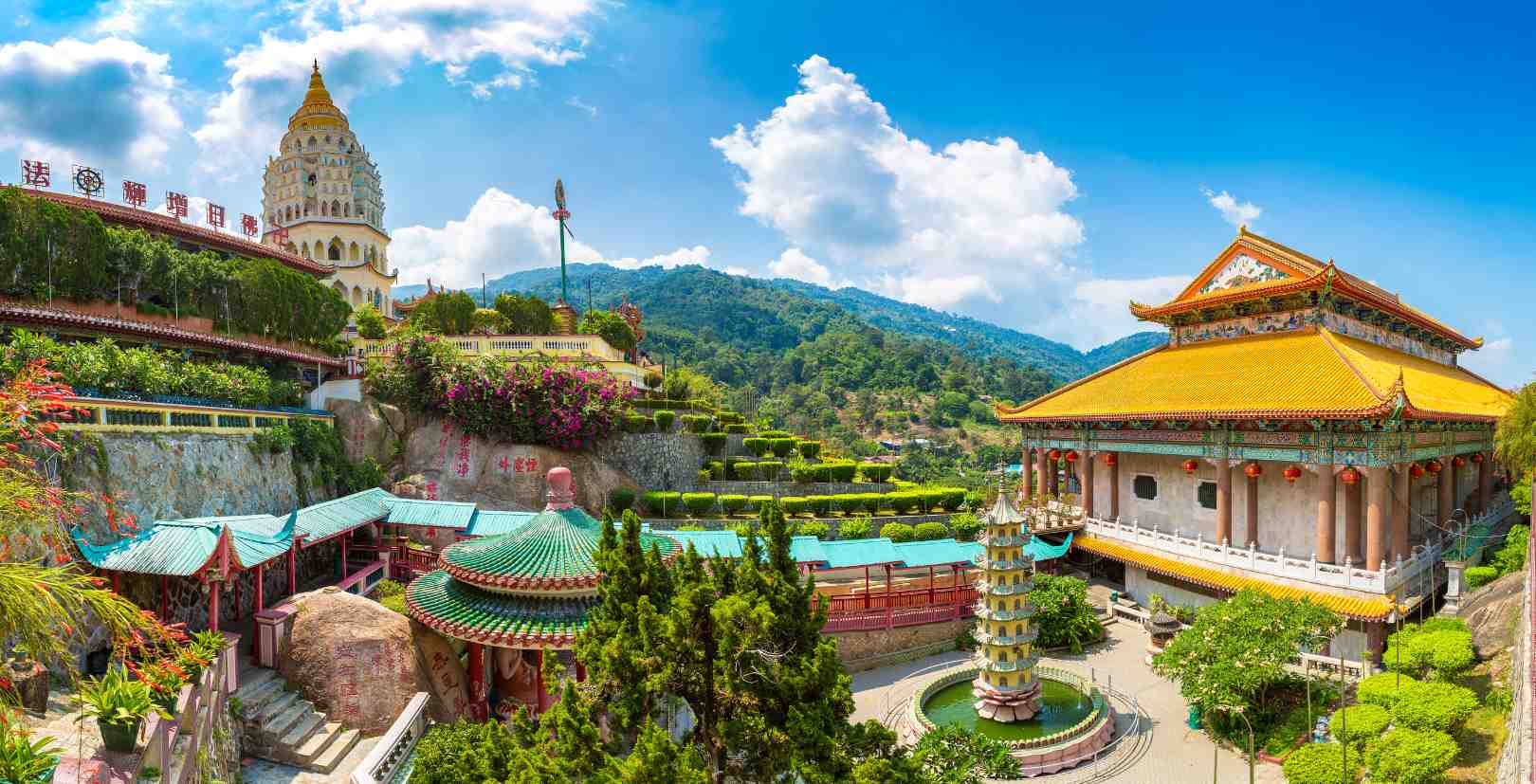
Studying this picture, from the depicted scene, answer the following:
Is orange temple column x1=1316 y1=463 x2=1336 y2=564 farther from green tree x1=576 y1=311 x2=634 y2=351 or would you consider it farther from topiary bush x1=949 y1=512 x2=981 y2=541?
green tree x1=576 y1=311 x2=634 y2=351

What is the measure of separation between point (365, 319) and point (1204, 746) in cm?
3413

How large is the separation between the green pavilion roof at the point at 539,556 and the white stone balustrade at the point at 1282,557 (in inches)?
596

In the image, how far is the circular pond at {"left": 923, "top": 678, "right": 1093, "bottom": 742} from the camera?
1386 cm

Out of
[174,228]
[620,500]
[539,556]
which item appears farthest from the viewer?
[174,228]

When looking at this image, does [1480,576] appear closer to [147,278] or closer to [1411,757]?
[1411,757]

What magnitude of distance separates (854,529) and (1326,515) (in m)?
12.1

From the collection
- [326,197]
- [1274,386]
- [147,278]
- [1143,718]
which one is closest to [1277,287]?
[1274,386]

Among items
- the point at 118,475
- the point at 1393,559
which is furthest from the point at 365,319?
the point at 1393,559

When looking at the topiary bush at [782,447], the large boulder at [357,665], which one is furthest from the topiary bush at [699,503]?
the large boulder at [357,665]

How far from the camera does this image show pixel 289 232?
44.9 m

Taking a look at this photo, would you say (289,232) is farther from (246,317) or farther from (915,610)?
(915,610)

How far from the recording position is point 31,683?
357 inches

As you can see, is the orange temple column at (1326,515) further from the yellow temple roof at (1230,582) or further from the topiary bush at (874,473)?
the topiary bush at (874,473)

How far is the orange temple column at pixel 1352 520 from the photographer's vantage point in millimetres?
17422
